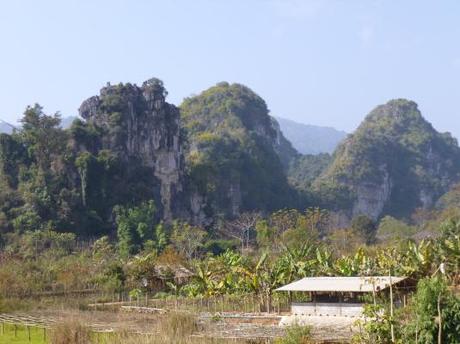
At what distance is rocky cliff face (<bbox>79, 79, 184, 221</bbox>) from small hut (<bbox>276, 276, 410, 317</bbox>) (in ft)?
116

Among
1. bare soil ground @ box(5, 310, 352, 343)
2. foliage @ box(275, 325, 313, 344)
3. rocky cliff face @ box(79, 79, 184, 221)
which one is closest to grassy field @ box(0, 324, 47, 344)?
bare soil ground @ box(5, 310, 352, 343)

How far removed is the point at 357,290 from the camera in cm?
2119

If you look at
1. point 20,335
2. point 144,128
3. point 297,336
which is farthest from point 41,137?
point 297,336

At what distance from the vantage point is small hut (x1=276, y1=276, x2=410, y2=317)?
21.8 m

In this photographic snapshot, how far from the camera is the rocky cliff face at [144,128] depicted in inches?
2234

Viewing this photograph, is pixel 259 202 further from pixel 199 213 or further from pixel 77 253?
pixel 77 253

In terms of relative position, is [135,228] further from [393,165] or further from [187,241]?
[393,165]

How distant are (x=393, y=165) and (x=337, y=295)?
230ft

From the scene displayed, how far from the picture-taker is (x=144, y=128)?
58.1 metres

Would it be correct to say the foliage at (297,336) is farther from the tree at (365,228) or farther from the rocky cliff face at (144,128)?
the rocky cliff face at (144,128)

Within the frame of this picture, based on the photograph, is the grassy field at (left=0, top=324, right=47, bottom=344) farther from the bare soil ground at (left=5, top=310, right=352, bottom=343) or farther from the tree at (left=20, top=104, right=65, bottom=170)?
the tree at (left=20, top=104, right=65, bottom=170)

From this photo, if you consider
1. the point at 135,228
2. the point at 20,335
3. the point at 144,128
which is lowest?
the point at 20,335

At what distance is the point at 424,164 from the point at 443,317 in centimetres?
8459

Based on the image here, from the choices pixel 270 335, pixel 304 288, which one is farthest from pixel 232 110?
pixel 270 335
